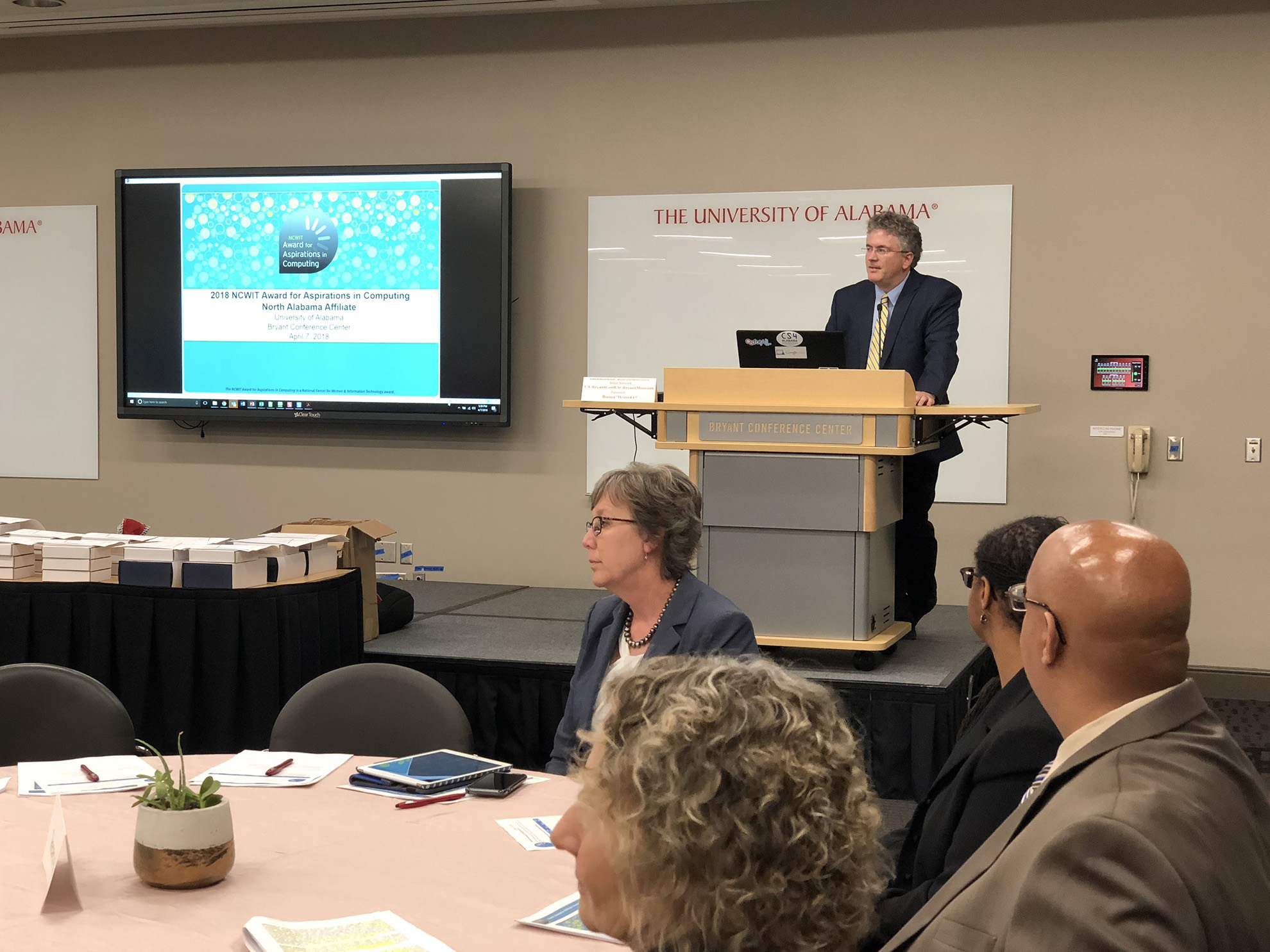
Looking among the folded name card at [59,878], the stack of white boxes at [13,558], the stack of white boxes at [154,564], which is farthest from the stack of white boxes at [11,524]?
the folded name card at [59,878]

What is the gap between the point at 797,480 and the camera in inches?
153

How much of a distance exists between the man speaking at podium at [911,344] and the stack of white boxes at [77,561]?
277cm

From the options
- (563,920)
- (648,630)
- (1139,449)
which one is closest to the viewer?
(563,920)

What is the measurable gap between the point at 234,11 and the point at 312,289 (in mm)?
1431

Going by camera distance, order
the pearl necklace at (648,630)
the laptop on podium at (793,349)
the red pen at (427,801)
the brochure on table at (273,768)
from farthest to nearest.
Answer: the laptop on podium at (793,349)
the pearl necklace at (648,630)
the brochure on table at (273,768)
the red pen at (427,801)

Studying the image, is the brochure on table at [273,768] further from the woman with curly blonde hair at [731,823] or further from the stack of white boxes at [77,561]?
the stack of white boxes at [77,561]

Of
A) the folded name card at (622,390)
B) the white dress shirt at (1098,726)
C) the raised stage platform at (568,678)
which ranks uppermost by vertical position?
the folded name card at (622,390)

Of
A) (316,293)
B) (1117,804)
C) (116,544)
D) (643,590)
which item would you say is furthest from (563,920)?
→ (316,293)

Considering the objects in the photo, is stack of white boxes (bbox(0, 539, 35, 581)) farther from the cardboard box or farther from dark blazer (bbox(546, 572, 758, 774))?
dark blazer (bbox(546, 572, 758, 774))

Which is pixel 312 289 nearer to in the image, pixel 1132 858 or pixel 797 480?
pixel 797 480

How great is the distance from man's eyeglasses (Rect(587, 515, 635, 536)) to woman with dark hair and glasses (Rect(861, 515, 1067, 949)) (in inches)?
32.8

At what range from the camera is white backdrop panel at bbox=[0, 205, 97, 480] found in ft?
22.1

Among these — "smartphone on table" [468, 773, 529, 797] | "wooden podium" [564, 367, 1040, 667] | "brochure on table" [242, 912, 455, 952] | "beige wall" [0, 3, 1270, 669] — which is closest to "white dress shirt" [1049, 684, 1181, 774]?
"brochure on table" [242, 912, 455, 952]

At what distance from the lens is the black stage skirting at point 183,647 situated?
3.76 m
